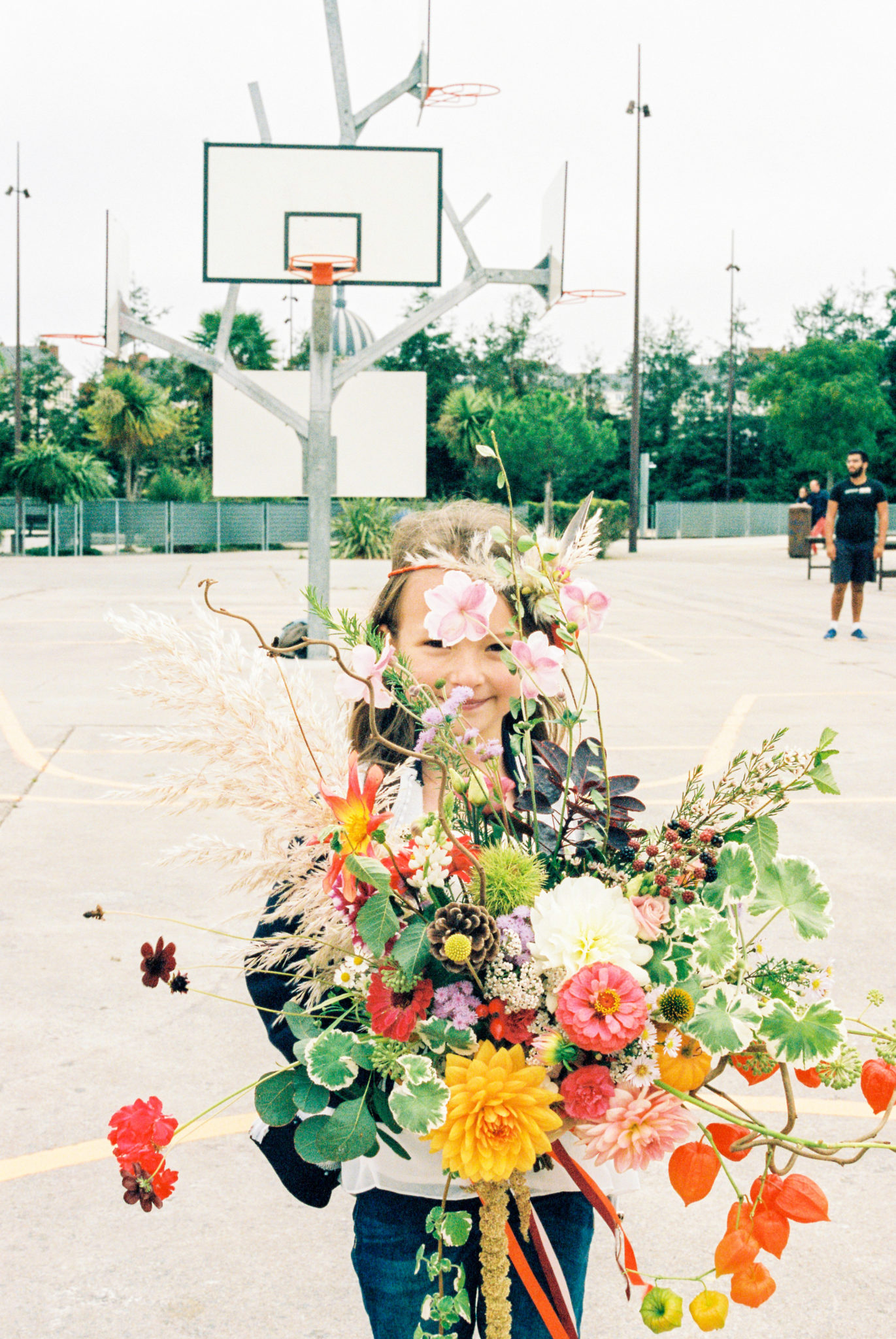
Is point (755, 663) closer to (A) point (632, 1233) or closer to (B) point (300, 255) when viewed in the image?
(B) point (300, 255)

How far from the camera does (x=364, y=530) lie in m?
31.4

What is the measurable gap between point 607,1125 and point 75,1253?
6.43 ft

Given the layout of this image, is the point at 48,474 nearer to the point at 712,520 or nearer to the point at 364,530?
the point at 364,530

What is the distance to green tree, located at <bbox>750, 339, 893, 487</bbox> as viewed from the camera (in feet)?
129

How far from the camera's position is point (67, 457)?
33094 mm

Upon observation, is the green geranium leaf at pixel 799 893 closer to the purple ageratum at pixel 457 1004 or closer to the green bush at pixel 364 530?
the purple ageratum at pixel 457 1004

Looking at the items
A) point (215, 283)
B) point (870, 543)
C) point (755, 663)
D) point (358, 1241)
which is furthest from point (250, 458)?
point (358, 1241)

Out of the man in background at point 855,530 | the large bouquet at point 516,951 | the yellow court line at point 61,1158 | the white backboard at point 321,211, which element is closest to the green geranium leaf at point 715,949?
the large bouquet at point 516,951

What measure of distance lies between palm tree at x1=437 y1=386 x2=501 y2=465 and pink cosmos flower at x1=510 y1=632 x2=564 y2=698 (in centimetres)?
3860

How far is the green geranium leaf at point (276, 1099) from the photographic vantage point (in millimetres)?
1146

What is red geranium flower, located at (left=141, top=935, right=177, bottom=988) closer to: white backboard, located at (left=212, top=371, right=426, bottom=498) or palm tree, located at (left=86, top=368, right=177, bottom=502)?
white backboard, located at (left=212, top=371, right=426, bottom=498)

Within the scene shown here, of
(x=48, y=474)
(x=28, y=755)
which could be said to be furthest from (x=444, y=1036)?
(x=48, y=474)

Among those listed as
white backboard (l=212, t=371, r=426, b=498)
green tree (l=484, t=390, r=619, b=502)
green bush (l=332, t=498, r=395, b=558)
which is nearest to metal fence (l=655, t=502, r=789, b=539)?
green tree (l=484, t=390, r=619, b=502)

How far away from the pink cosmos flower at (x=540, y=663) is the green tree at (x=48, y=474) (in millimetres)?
32753
